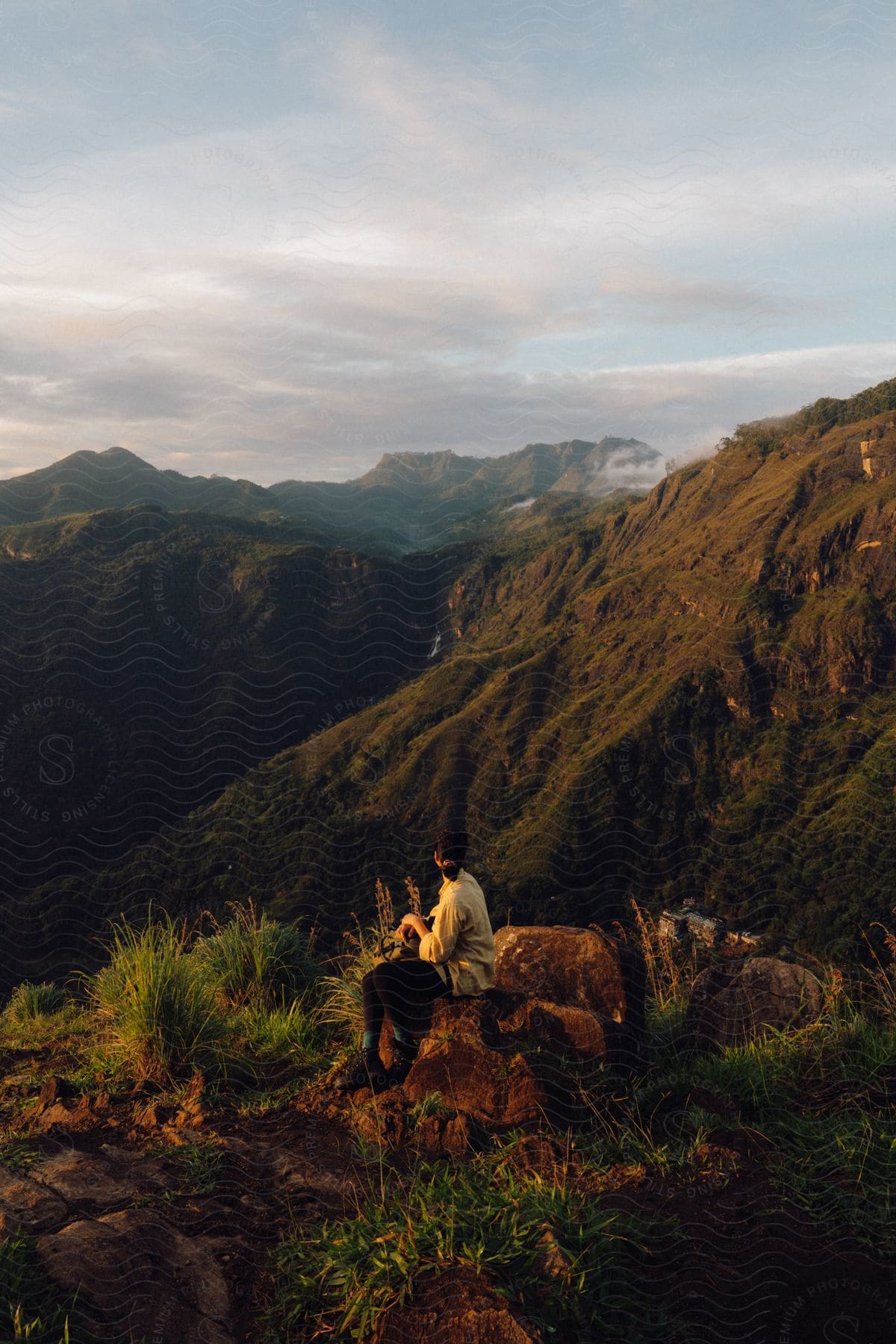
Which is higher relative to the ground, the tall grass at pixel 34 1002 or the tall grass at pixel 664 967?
the tall grass at pixel 664 967

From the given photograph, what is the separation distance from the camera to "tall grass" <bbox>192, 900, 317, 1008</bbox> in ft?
20.5

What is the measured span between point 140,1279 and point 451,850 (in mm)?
2647

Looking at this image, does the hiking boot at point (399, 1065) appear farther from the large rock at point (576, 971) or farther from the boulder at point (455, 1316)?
the boulder at point (455, 1316)

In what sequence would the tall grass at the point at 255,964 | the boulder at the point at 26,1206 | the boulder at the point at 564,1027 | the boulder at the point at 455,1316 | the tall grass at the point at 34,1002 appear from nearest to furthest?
the boulder at the point at 455,1316, the boulder at the point at 26,1206, the boulder at the point at 564,1027, the tall grass at the point at 255,964, the tall grass at the point at 34,1002

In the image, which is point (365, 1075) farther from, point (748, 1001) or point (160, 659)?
point (160, 659)

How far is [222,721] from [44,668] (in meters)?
19.5

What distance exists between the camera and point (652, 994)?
624cm

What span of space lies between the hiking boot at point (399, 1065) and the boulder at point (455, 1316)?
187 cm

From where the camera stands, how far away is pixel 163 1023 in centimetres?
503

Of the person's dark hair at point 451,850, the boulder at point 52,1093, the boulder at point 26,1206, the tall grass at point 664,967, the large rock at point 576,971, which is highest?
the person's dark hair at point 451,850

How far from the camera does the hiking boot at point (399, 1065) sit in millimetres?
4547

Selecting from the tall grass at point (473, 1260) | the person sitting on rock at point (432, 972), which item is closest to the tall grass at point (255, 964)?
the person sitting on rock at point (432, 972)

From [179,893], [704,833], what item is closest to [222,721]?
[179,893]

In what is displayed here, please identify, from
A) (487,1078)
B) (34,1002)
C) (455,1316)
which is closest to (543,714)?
(34,1002)
